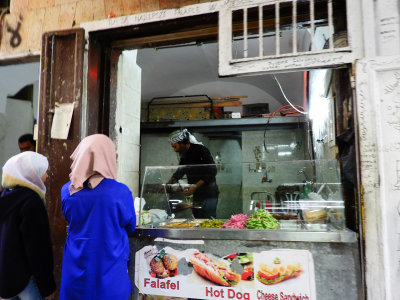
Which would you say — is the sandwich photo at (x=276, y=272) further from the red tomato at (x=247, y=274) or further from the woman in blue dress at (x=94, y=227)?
the woman in blue dress at (x=94, y=227)

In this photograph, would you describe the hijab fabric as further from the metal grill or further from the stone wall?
the metal grill

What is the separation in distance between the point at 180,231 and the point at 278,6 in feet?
6.72

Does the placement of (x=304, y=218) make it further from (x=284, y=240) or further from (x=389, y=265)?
(x=389, y=265)

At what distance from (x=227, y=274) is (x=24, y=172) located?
5.97ft

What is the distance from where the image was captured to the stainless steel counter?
2035 mm

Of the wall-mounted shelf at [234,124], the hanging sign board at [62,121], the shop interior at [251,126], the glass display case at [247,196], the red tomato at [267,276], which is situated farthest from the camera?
the wall-mounted shelf at [234,124]

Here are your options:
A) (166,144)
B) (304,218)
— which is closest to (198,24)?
(304,218)

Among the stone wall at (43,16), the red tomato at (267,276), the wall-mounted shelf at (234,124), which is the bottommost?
the red tomato at (267,276)

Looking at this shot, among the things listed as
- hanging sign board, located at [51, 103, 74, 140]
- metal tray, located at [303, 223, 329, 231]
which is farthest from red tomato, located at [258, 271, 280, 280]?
hanging sign board, located at [51, 103, 74, 140]

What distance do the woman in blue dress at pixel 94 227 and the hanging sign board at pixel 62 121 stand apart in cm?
77

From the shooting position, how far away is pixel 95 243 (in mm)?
1938

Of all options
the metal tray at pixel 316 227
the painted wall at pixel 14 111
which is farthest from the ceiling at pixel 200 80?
the metal tray at pixel 316 227

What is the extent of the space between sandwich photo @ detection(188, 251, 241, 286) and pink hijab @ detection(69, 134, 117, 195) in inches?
39.6

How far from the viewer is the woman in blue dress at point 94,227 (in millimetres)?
1932
